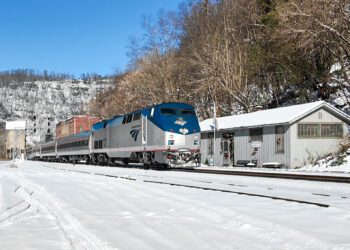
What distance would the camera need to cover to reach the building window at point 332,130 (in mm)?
32438

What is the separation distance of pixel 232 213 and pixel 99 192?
20.8 feet

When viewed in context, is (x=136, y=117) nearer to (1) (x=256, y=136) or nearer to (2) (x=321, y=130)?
(1) (x=256, y=136)

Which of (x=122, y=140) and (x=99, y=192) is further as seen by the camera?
(x=122, y=140)

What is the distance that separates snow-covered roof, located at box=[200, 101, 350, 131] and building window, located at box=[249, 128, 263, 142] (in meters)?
0.48

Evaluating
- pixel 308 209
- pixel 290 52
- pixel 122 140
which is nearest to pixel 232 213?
pixel 308 209

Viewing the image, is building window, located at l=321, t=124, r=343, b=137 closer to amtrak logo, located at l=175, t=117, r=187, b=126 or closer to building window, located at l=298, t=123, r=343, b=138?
building window, located at l=298, t=123, r=343, b=138

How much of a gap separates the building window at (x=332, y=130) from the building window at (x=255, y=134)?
14.0ft

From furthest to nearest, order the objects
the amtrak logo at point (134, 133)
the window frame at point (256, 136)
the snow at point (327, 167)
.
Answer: the window frame at point (256, 136) → the amtrak logo at point (134, 133) → the snow at point (327, 167)

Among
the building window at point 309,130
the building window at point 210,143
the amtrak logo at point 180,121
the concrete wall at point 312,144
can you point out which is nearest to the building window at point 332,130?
the concrete wall at point 312,144

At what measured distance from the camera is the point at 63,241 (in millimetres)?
7086

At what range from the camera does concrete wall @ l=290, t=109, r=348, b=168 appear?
102ft

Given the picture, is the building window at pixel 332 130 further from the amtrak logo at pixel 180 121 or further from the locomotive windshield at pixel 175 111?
the amtrak logo at pixel 180 121

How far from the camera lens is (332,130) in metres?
32.6

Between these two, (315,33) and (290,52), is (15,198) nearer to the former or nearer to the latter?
(315,33)
